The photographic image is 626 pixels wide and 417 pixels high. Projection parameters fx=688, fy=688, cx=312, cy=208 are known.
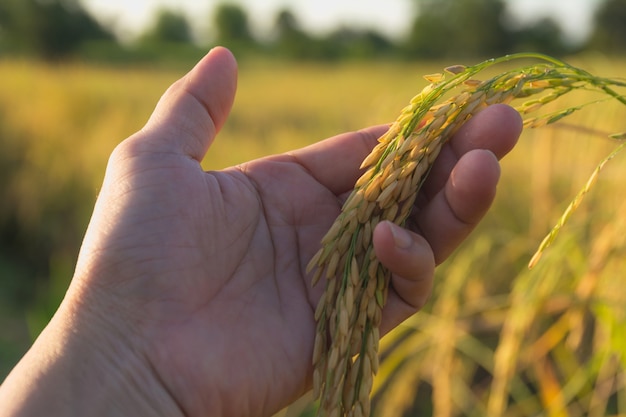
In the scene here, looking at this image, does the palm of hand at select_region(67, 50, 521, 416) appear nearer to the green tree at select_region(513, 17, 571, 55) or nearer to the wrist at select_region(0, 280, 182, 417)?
the wrist at select_region(0, 280, 182, 417)

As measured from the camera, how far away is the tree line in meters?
23.7

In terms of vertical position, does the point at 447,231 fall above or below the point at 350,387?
above

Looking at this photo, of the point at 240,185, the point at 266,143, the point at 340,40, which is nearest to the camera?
the point at 240,185

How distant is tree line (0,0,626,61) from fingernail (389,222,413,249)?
808 inches

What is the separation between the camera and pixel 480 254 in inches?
73.6

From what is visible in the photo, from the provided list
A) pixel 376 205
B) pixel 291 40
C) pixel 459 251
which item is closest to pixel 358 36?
pixel 291 40

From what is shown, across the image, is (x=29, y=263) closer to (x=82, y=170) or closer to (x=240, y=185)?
(x=82, y=170)

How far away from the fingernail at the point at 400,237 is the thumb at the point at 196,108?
1.57 ft

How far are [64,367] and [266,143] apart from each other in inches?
156

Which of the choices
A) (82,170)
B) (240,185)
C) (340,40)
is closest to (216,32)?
(340,40)

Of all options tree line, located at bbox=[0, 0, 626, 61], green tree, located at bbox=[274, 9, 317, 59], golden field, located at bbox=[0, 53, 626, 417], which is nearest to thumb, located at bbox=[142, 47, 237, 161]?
golden field, located at bbox=[0, 53, 626, 417]

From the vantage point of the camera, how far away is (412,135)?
0.99m

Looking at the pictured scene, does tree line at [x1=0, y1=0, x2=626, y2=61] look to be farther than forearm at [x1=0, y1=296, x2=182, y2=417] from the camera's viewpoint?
Yes

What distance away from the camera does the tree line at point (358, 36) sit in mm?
23656
